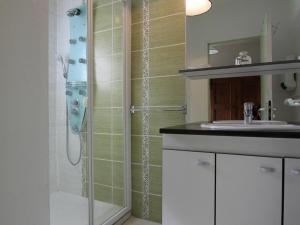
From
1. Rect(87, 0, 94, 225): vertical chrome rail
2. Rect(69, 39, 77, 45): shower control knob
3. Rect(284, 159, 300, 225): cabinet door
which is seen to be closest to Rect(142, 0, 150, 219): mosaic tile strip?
Rect(87, 0, 94, 225): vertical chrome rail

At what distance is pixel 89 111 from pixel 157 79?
67 cm

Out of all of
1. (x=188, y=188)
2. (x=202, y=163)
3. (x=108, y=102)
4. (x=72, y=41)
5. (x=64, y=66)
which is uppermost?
(x=72, y=41)

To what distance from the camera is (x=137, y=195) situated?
2.12 m

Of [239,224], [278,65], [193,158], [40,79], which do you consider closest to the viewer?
[40,79]

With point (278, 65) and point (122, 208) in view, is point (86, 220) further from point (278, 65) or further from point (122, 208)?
point (278, 65)

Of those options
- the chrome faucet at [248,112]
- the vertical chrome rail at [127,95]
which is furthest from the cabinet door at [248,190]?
the vertical chrome rail at [127,95]

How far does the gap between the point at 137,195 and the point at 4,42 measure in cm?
173

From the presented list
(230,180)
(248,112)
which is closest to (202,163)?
(230,180)

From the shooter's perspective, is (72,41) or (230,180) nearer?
(230,180)

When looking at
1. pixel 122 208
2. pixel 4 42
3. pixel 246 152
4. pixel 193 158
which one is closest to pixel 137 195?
pixel 122 208

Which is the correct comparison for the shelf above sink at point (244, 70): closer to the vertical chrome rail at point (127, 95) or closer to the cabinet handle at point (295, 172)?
the vertical chrome rail at point (127, 95)

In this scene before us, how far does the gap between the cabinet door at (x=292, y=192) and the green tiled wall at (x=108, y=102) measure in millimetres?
1425

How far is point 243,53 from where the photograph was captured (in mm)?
1626

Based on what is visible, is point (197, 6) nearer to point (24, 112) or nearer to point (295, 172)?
point (295, 172)
